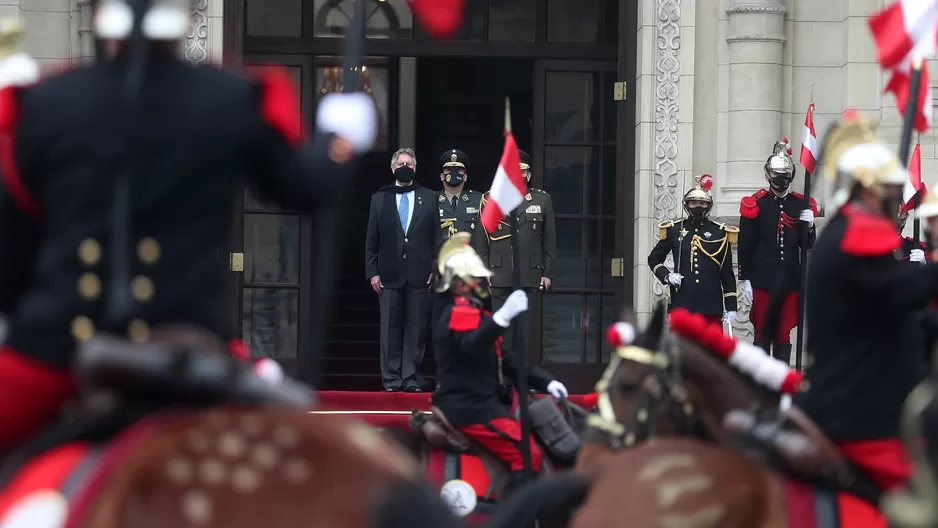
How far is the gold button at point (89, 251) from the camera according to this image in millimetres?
4121

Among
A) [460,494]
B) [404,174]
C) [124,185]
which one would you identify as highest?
[404,174]

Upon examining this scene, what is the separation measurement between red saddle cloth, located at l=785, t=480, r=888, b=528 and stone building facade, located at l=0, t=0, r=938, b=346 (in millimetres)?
10502

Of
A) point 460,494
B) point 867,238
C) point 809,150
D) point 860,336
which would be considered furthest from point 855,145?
point 809,150

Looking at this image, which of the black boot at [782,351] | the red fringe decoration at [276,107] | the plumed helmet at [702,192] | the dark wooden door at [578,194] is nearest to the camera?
the red fringe decoration at [276,107]

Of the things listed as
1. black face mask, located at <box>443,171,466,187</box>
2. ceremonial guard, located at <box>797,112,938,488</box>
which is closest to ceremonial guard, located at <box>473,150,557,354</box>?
black face mask, located at <box>443,171,466,187</box>

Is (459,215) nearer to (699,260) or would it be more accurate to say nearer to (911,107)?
(699,260)

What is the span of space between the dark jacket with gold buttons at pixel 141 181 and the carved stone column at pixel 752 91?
12.1 m

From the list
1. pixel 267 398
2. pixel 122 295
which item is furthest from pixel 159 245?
pixel 267 398

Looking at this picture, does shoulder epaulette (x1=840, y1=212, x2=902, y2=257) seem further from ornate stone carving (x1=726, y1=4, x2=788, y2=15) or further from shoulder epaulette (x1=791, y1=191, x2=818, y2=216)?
ornate stone carving (x1=726, y1=4, x2=788, y2=15)

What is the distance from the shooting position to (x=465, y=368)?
404 inches

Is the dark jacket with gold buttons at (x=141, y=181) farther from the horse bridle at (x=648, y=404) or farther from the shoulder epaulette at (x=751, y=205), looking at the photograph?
the shoulder epaulette at (x=751, y=205)

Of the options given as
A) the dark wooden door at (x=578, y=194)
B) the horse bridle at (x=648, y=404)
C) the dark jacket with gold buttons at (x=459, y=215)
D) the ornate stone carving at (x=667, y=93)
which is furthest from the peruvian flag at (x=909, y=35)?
the dark wooden door at (x=578, y=194)

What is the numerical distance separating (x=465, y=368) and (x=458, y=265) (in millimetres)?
615

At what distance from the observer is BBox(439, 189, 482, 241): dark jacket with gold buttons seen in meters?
14.9
